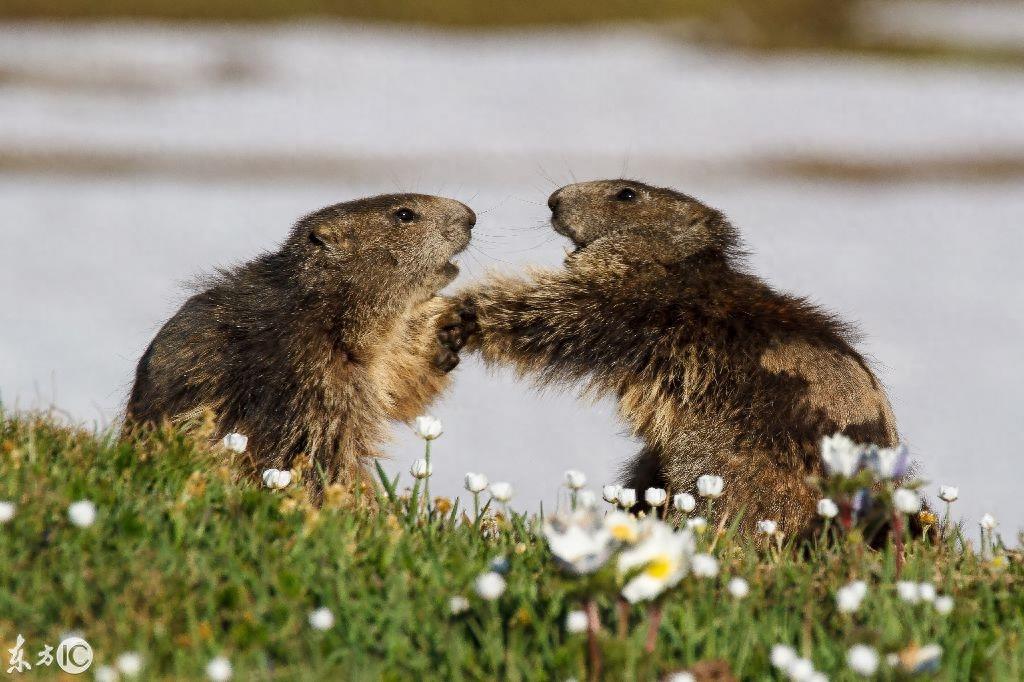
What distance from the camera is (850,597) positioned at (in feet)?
11.6

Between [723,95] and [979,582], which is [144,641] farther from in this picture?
[723,95]

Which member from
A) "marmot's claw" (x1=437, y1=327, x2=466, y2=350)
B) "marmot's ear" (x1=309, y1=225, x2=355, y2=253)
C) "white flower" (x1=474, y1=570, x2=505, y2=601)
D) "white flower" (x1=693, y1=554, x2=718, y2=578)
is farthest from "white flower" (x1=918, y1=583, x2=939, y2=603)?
"marmot's ear" (x1=309, y1=225, x2=355, y2=253)

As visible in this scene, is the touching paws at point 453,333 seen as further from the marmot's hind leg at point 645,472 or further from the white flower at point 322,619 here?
the white flower at point 322,619

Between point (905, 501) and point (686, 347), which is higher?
point (686, 347)

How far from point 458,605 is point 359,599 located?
32 cm

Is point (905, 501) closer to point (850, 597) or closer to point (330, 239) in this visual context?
point (850, 597)

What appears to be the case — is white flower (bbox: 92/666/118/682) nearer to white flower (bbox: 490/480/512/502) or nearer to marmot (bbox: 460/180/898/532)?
white flower (bbox: 490/480/512/502)

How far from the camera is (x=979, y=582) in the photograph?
165 inches

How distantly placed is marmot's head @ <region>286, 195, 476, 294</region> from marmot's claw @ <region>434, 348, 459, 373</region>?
309 mm

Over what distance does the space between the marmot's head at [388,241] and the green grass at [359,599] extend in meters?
1.91

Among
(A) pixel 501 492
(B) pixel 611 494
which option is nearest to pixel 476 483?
(A) pixel 501 492

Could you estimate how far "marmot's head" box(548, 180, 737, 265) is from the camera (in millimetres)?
6336

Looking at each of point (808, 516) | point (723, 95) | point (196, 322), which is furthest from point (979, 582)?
point (723, 95)

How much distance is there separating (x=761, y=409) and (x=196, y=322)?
93.3 inches
